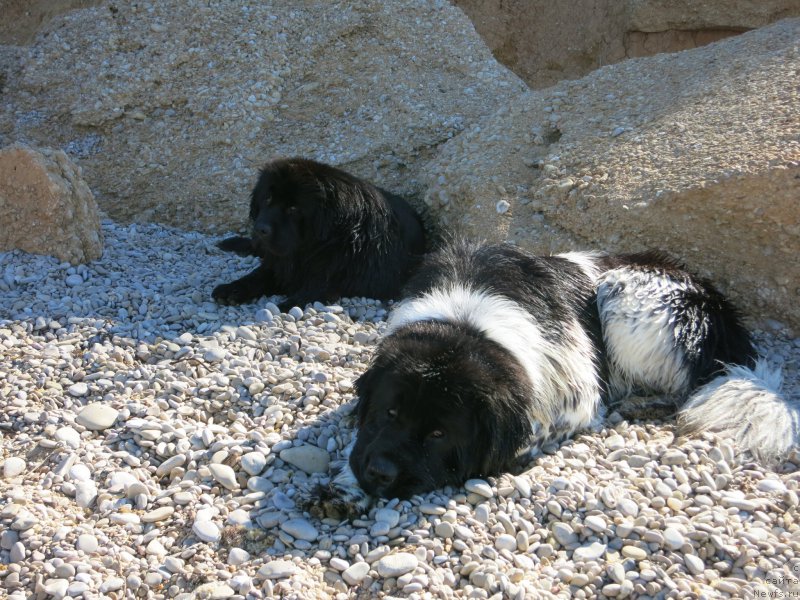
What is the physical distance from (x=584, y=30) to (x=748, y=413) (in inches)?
402

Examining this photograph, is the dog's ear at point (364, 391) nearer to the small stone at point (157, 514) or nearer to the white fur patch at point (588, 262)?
the small stone at point (157, 514)

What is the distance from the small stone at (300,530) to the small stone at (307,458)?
1.67ft

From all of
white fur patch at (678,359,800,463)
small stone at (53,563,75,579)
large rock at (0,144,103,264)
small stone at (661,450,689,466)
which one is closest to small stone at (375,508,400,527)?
small stone at (53,563,75,579)

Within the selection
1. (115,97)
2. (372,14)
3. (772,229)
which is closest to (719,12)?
(372,14)

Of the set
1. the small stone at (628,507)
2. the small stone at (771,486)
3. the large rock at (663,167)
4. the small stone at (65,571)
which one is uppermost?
the large rock at (663,167)

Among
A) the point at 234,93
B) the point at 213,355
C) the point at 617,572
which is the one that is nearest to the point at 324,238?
the point at 213,355

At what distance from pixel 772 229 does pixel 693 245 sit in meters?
0.54

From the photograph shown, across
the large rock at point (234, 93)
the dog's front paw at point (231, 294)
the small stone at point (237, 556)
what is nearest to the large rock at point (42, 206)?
the dog's front paw at point (231, 294)

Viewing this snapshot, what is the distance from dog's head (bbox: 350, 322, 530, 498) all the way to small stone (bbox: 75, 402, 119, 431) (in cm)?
146

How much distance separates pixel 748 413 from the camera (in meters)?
4.69

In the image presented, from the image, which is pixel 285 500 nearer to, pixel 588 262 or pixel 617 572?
pixel 617 572

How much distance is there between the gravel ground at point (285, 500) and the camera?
3.59 metres

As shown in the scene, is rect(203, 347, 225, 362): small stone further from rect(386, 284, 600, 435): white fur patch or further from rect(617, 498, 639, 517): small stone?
rect(617, 498, 639, 517): small stone

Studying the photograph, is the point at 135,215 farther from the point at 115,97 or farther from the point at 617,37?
the point at 617,37
